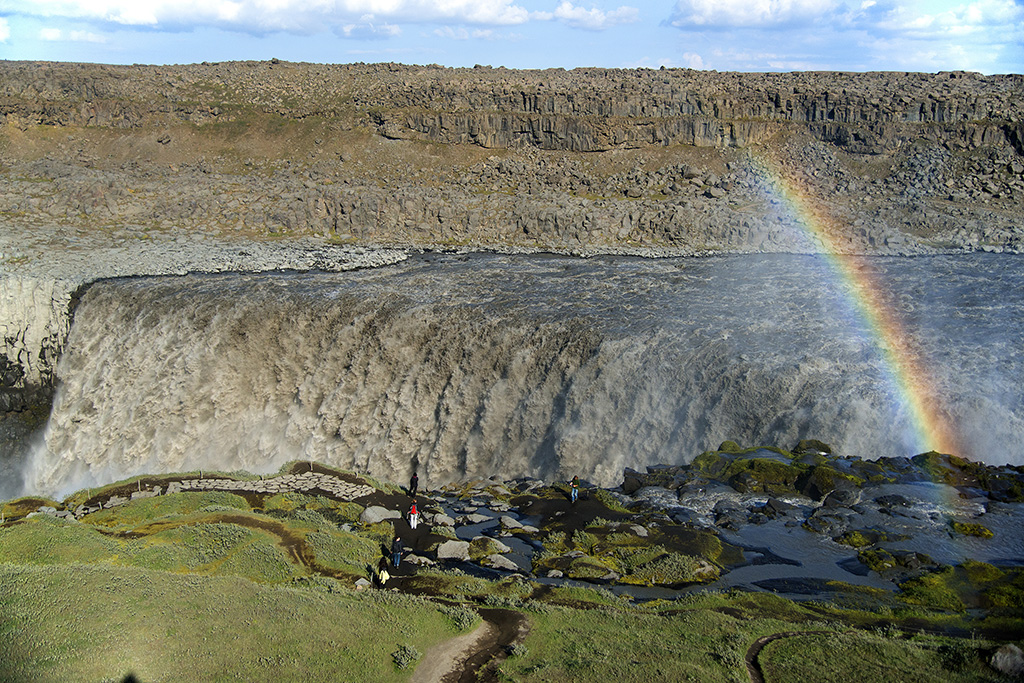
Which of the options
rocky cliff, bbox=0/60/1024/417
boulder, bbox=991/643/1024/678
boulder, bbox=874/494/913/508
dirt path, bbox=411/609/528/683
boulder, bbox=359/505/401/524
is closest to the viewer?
boulder, bbox=991/643/1024/678

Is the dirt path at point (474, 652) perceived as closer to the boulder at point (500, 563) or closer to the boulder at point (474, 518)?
the boulder at point (500, 563)

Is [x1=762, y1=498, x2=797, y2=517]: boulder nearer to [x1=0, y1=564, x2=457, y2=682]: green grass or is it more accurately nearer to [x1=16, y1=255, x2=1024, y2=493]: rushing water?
[x1=16, y1=255, x2=1024, y2=493]: rushing water

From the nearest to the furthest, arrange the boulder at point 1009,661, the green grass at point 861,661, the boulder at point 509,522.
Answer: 1. the boulder at point 1009,661
2. the green grass at point 861,661
3. the boulder at point 509,522

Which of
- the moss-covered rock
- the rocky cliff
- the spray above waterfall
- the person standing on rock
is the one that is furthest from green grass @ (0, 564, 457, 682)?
the rocky cliff

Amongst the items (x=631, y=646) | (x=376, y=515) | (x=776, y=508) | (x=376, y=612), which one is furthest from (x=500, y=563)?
(x=776, y=508)

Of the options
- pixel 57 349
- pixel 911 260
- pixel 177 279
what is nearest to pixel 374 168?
pixel 177 279

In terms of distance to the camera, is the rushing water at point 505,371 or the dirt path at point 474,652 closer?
the dirt path at point 474,652

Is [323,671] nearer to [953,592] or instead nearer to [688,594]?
[688,594]

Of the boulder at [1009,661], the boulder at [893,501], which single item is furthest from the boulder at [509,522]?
the boulder at [1009,661]
